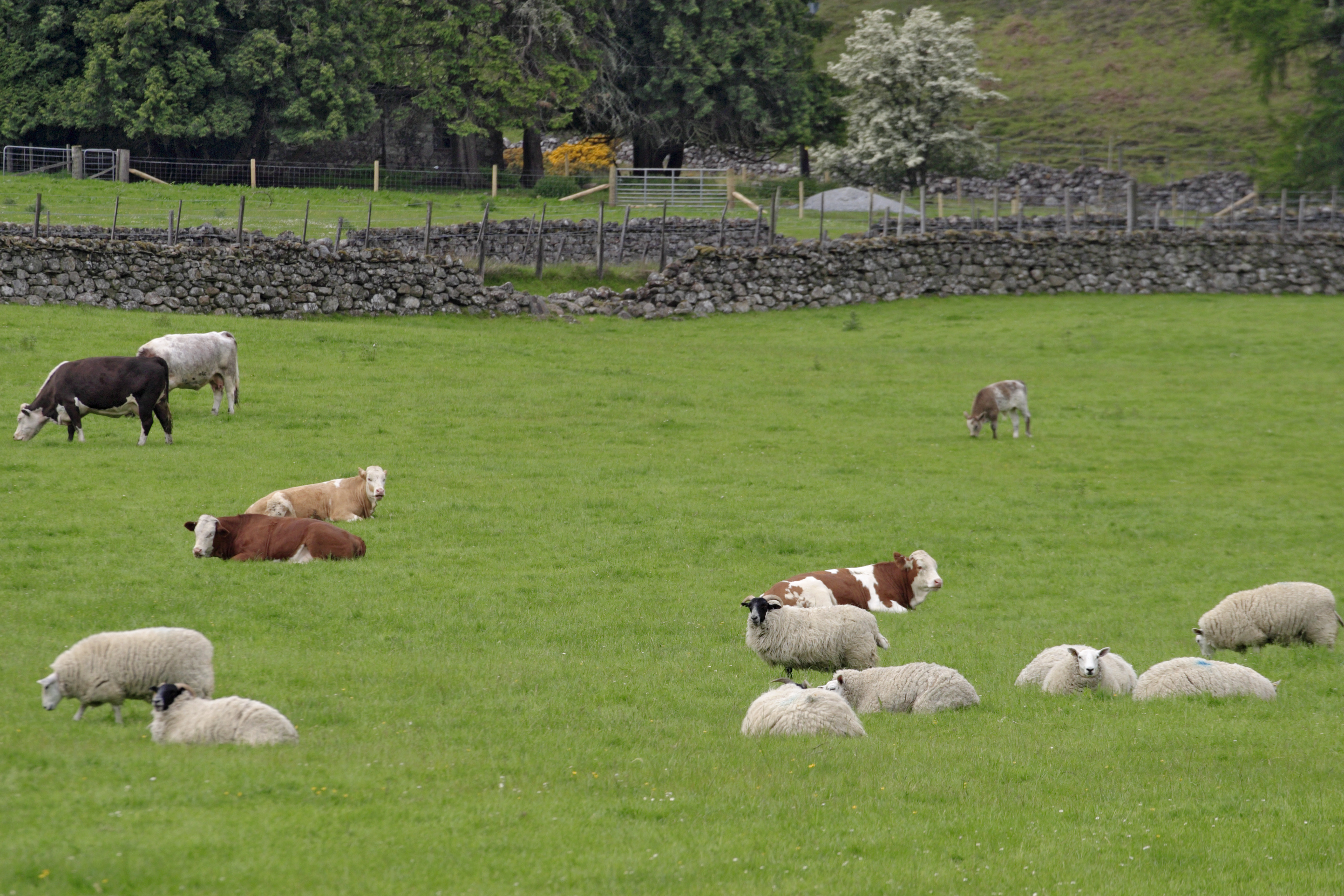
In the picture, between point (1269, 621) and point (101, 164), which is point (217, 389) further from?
point (101, 164)

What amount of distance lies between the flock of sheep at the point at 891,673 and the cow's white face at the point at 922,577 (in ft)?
8.64

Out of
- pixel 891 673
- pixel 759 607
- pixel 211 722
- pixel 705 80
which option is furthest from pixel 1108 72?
pixel 211 722

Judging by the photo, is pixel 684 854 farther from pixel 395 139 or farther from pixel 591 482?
pixel 395 139

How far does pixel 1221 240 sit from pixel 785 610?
44364 millimetres

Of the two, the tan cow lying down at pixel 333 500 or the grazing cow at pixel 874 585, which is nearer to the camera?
the grazing cow at pixel 874 585

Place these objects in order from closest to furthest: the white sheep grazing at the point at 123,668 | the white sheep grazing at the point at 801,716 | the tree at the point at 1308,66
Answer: the white sheep grazing at the point at 123,668
the white sheep grazing at the point at 801,716
the tree at the point at 1308,66

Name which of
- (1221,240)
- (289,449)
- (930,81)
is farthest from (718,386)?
(930,81)

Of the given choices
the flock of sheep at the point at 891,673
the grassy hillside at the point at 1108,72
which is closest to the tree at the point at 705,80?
the grassy hillside at the point at 1108,72

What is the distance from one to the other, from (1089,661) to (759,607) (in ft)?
9.90

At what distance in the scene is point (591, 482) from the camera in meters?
22.3

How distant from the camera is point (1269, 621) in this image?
588 inches

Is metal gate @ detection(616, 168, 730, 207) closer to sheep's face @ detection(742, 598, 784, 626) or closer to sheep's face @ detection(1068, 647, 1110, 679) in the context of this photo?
sheep's face @ detection(742, 598, 784, 626)

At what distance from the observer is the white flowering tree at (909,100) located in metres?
64.6

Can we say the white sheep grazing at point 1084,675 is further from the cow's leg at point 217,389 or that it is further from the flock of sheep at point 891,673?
the cow's leg at point 217,389
